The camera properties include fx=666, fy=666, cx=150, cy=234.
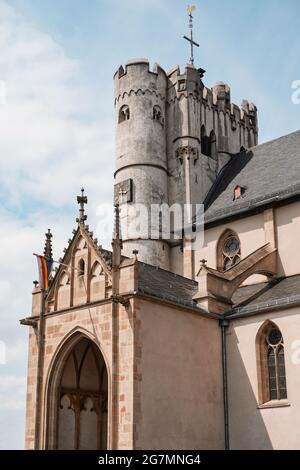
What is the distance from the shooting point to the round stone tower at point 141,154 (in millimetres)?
30609

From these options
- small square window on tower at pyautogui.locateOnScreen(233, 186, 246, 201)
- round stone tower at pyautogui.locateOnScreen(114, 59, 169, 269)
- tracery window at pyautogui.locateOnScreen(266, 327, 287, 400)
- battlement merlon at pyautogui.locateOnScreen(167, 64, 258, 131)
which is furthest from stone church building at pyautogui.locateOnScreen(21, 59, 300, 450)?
battlement merlon at pyautogui.locateOnScreen(167, 64, 258, 131)

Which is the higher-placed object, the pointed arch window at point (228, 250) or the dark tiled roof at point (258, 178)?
the dark tiled roof at point (258, 178)

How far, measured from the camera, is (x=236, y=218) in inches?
1079

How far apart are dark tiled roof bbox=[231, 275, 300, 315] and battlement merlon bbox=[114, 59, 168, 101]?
12.7 meters

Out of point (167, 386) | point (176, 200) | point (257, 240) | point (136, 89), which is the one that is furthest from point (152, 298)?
point (136, 89)

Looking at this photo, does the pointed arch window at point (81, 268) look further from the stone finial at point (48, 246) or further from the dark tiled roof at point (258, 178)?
the dark tiled roof at point (258, 178)

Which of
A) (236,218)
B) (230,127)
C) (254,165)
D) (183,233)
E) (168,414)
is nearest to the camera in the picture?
(168,414)

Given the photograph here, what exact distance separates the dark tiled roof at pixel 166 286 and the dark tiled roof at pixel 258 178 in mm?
4472

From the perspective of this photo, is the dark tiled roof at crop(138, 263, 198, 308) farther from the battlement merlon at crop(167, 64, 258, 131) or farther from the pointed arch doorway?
the battlement merlon at crop(167, 64, 258, 131)

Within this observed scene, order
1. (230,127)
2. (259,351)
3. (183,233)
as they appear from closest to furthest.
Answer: (259,351) → (183,233) → (230,127)

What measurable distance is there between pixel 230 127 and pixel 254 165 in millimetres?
4865

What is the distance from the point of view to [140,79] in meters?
33.3

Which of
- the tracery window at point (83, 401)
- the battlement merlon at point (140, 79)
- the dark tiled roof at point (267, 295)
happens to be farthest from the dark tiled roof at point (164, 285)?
the battlement merlon at point (140, 79)

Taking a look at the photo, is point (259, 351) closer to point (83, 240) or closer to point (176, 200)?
point (83, 240)
